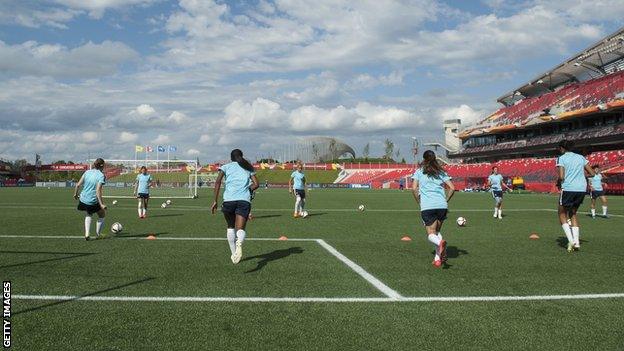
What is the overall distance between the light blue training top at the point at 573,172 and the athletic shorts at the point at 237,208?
6235 millimetres

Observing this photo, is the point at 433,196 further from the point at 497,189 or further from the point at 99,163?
the point at 497,189

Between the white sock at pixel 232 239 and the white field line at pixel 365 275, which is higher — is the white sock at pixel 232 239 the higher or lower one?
the higher one

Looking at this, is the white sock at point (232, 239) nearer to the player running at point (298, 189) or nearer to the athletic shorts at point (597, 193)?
the player running at point (298, 189)

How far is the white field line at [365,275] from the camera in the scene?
6414 millimetres

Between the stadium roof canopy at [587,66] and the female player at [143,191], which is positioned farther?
the stadium roof canopy at [587,66]

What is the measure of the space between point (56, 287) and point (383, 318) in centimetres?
410

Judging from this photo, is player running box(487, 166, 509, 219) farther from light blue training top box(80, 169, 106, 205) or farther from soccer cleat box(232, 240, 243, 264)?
light blue training top box(80, 169, 106, 205)

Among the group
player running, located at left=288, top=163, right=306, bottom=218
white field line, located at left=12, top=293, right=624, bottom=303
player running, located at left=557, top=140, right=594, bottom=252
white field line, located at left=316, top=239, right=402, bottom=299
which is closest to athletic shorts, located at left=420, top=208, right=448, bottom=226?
white field line, located at left=316, top=239, right=402, bottom=299

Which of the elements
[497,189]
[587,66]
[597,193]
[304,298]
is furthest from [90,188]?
[587,66]

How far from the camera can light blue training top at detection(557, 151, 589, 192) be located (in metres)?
10.2

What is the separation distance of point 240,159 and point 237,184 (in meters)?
0.43

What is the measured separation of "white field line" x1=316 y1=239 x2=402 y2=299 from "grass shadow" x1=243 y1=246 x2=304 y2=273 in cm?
67

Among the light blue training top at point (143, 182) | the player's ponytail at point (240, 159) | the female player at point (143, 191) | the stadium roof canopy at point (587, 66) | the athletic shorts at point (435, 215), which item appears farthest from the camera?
the stadium roof canopy at point (587, 66)

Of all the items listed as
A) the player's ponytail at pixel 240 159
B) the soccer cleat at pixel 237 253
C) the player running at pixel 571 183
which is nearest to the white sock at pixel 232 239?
the soccer cleat at pixel 237 253
